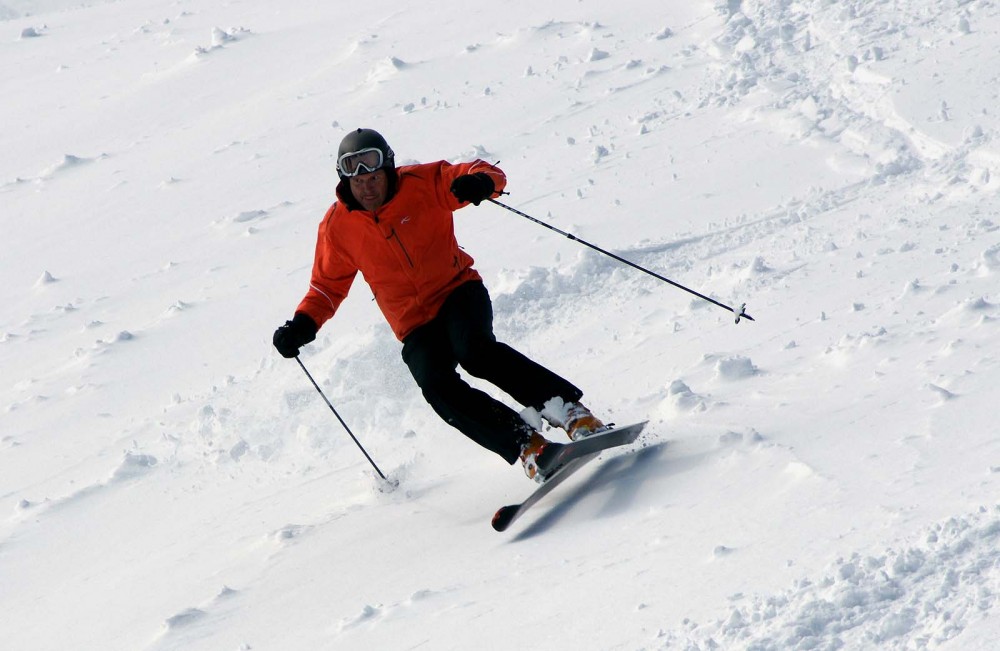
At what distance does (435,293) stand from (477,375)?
1.52 ft

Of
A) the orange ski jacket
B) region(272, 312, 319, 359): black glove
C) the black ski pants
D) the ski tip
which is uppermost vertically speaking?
the orange ski jacket

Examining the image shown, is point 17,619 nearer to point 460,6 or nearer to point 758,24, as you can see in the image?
point 758,24

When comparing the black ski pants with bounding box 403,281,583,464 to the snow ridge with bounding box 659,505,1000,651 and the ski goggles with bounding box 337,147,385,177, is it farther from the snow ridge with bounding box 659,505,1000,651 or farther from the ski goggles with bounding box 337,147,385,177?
the snow ridge with bounding box 659,505,1000,651

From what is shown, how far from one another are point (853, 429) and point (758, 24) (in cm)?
949

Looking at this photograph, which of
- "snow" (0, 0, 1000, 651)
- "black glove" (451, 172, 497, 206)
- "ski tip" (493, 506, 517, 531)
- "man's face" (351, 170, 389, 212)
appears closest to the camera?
"snow" (0, 0, 1000, 651)

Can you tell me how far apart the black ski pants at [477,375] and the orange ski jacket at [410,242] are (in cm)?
13

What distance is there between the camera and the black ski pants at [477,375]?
15.9 ft

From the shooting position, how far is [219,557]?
5340 mm

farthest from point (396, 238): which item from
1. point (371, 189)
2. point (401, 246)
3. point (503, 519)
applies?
point (503, 519)

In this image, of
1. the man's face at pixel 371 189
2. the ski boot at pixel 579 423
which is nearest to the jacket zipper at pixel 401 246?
the man's face at pixel 371 189

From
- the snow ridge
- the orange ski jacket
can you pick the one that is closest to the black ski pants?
the orange ski jacket

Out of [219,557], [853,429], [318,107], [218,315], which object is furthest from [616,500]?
[318,107]

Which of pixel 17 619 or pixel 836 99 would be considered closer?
pixel 17 619

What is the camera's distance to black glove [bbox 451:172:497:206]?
4953mm
